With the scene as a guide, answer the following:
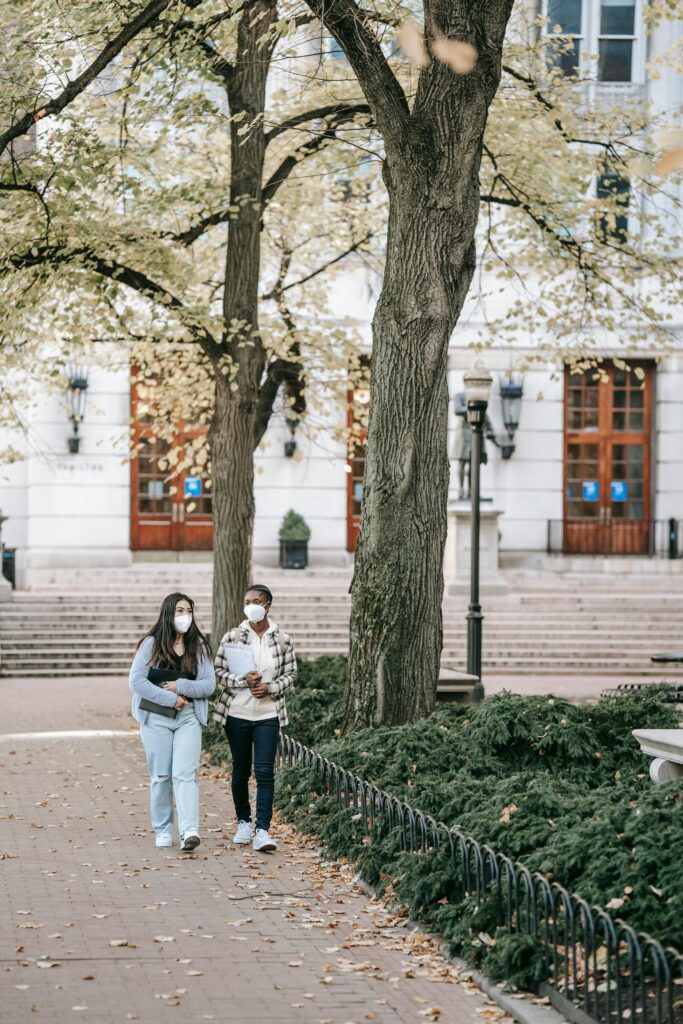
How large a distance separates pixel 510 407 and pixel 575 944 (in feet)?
90.2

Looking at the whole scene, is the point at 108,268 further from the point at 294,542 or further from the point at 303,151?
the point at 294,542

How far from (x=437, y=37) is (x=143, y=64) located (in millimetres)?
3170

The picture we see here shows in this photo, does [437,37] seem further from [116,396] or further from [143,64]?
[116,396]

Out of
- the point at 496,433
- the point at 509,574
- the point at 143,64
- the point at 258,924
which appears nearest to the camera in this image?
the point at 258,924

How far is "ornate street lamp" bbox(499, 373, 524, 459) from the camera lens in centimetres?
3312

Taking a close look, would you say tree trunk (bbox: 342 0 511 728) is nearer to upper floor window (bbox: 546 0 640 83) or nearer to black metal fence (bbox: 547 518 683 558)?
black metal fence (bbox: 547 518 683 558)

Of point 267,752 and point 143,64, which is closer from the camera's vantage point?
point 267,752

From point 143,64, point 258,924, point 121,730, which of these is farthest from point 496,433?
point 258,924

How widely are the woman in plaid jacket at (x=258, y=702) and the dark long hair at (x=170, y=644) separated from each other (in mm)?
164

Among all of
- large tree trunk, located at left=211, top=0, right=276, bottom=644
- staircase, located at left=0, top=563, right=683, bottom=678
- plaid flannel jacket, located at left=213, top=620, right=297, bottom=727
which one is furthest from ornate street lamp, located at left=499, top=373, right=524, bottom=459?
plaid flannel jacket, located at left=213, top=620, right=297, bottom=727

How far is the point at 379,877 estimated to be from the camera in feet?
28.6

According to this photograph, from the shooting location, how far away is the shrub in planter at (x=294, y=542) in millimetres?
32500

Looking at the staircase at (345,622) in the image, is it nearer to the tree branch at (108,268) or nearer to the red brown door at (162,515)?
the red brown door at (162,515)

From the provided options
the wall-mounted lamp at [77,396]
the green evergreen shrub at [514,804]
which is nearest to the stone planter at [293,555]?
the wall-mounted lamp at [77,396]
